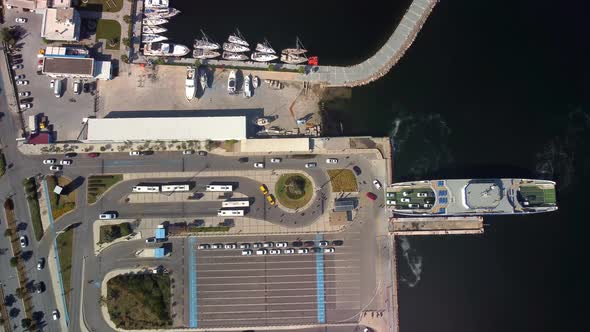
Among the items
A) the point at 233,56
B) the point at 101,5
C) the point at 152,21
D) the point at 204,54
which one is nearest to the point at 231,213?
the point at 233,56

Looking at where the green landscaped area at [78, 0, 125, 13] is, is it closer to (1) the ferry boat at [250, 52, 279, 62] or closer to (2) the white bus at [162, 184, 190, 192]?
(1) the ferry boat at [250, 52, 279, 62]

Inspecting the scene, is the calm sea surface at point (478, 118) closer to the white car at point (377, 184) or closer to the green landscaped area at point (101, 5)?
the white car at point (377, 184)

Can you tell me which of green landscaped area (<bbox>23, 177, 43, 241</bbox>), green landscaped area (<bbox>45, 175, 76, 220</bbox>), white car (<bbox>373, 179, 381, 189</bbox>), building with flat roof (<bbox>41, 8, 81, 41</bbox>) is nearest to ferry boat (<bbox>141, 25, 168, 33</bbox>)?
building with flat roof (<bbox>41, 8, 81, 41</bbox>)

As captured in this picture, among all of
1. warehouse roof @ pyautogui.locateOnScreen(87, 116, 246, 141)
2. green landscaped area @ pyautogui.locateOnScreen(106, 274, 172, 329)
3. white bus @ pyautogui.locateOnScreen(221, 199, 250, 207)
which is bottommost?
green landscaped area @ pyautogui.locateOnScreen(106, 274, 172, 329)

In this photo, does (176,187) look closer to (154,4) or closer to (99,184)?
(99,184)

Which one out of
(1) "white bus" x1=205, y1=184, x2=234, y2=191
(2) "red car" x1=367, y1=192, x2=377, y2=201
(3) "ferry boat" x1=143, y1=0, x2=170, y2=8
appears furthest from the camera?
(3) "ferry boat" x1=143, y1=0, x2=170, y2=8

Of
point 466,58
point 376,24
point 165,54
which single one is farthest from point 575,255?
point 165,54
